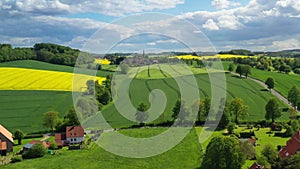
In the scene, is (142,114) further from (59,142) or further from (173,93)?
(173,93)

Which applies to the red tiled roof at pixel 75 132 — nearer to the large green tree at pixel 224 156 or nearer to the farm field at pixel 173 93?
the farm field at pixel 173 93

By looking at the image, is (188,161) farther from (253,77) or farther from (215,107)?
(253,77)

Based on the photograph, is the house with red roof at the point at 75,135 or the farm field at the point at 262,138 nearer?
the farm field at the point at 262,138

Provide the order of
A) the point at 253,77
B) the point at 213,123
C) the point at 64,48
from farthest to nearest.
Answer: the point at 64,48, the point at 253,77, the point at 213,123

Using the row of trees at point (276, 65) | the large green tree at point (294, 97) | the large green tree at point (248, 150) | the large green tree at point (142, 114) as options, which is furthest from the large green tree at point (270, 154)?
the row of trees at point (276, 65)

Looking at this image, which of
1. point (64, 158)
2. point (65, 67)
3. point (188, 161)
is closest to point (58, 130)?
point (64, 158)

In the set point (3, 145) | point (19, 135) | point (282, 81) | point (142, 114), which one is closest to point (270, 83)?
point (282, 81)
